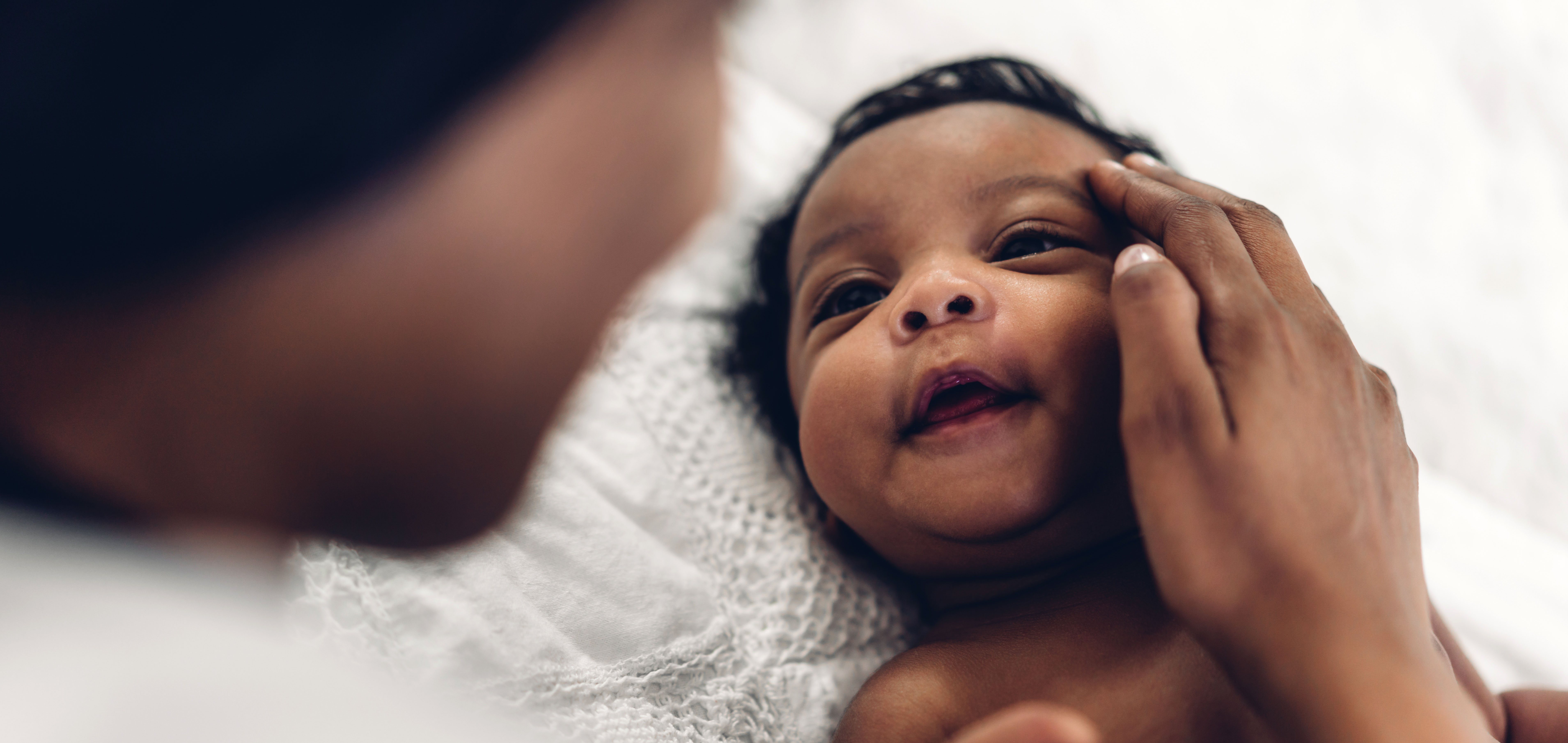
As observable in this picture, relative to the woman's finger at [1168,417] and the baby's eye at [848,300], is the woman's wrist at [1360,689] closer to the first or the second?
the woman's finger at [1168,417]

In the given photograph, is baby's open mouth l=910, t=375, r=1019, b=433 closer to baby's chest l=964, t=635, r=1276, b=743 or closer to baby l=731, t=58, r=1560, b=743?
baby l=731, t=58, r=1560, b=743

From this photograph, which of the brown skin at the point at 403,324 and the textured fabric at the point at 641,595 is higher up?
the brown skin at the point at 403,324

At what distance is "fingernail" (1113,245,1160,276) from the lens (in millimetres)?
750

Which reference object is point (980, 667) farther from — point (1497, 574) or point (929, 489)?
point (1497, 574)

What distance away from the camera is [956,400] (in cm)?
91

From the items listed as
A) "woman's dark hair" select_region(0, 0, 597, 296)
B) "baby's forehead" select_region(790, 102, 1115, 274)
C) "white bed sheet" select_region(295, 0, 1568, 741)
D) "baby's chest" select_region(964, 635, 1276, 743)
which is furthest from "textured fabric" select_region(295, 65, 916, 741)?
"woman's dark hair" select_region(0, 0, 597, 296)

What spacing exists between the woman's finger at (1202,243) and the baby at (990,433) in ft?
0.29

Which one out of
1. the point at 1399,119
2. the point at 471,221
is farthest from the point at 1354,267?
the point at 471,221

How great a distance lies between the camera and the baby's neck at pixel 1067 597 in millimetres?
928

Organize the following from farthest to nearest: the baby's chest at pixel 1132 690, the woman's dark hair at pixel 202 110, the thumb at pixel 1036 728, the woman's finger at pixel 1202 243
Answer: the baby's chest at pixel 1132 690, the woman's finger at pixel 1202 243, the thumb at pixel 1036 728, the woman's dark hair at pixel 202 110

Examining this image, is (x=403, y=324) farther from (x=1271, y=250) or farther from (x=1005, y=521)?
(x=1271, y=250)

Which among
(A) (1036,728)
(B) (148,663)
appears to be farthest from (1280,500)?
(B) (148,663)

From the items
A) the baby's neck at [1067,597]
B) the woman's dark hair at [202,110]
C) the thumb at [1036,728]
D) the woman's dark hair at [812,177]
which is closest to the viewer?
the woman's dark hair at [202,110]

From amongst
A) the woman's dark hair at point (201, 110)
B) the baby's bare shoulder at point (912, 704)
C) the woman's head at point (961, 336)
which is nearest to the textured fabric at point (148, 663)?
the woman's dark hair at point (201, 110)
